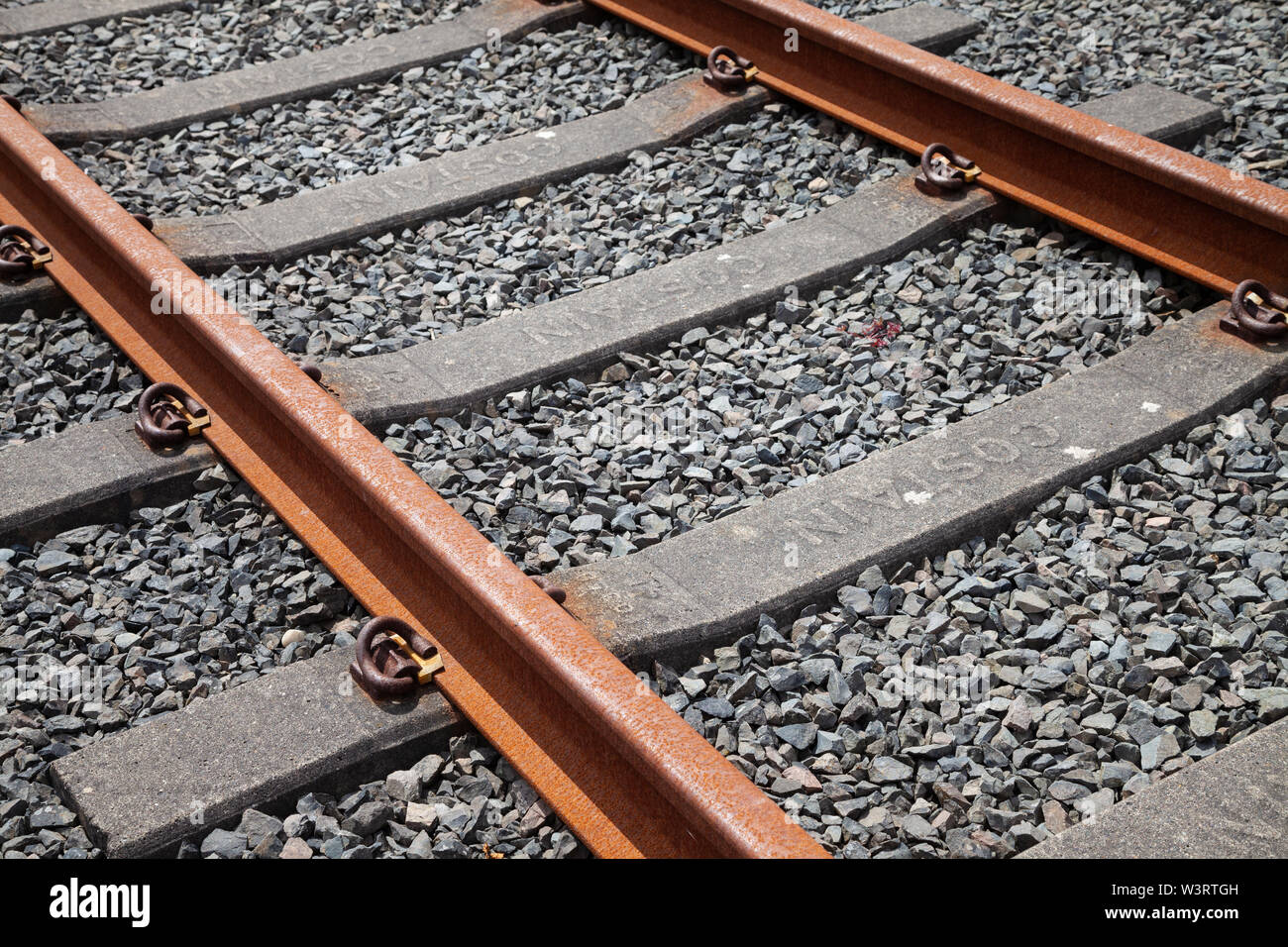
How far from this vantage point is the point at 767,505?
363 cm

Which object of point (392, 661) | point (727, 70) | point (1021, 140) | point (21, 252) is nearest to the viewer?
point (392, 661)

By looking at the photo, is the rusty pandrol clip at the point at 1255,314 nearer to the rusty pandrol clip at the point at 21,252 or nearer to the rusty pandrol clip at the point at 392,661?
the rusty pandrol clip at the point at 392,661

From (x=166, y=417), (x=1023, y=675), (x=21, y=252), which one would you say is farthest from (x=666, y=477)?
(x=21, y=252)

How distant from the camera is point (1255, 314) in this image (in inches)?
162

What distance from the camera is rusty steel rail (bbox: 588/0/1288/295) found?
429 cm

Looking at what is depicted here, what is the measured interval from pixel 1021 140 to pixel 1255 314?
1141 millimetres

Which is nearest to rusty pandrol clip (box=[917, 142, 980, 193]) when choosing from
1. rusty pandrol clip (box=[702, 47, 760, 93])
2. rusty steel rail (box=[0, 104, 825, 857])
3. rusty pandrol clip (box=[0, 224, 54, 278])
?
rusty pandrol clip (box=[702, 47, 760, 93])

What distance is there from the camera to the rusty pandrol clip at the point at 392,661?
3.05 m

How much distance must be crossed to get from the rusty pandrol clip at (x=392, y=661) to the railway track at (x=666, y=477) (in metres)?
0.01

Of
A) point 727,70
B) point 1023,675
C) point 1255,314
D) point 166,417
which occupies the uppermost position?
point 727,70

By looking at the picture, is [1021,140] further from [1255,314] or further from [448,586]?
[448,586]

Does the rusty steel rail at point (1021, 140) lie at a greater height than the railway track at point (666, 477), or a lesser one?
greater

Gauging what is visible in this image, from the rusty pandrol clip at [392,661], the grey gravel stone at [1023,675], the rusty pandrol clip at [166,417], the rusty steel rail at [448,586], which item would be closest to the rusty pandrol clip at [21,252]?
the rusty steel rail at [448,586]
